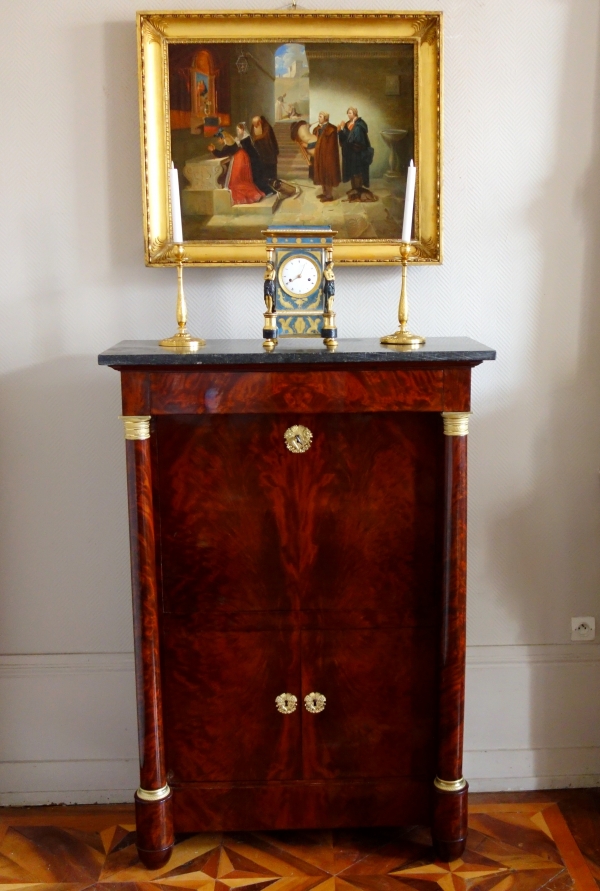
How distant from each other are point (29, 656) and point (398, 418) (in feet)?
4.31

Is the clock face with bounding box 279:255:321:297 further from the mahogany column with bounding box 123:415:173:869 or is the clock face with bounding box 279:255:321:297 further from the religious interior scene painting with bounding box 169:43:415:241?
the mahogany column with bounding box 123:415:173:869

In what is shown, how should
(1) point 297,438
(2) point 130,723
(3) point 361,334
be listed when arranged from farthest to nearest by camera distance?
(2) point 130,723, (3) point 361,334, (1) point 297,438

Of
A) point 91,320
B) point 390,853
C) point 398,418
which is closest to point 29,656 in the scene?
point 91,320

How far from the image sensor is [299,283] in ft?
6.46

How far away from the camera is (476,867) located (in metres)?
2.10

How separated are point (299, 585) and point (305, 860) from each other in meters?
0.74

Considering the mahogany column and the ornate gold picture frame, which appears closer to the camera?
the mahogany column

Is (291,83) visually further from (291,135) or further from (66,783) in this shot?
(66,783)

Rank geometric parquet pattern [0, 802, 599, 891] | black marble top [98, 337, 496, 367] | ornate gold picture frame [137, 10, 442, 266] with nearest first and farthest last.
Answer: black marble top [98, 337, 496, 367], geometric parquet pattern [0, 802, 599, 891], ornate gold picture frame [137, 10, 442, 266]

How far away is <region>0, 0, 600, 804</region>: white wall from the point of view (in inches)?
86.8

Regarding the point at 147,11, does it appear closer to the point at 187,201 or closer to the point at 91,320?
the point at 187,201

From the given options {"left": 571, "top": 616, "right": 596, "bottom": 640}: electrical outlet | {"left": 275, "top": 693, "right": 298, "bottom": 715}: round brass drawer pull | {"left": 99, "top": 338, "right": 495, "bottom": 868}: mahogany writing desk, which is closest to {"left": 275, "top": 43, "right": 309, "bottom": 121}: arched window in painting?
{"left": 99, "top": 338, "right": 495, "bottom": 868}: mahogany writing desk

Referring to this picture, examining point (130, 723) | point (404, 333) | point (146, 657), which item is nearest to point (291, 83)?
point (404, 333)

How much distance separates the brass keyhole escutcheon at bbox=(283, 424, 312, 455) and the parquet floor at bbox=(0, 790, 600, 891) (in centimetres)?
108
